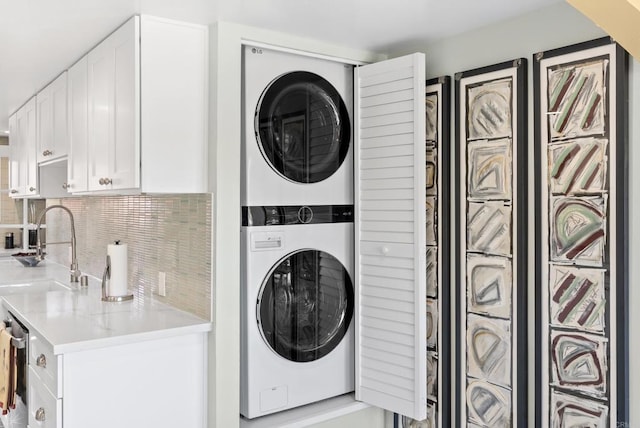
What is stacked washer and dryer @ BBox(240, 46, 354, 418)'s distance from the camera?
2.42 m

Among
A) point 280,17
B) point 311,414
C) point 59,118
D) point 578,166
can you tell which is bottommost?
point 311,414

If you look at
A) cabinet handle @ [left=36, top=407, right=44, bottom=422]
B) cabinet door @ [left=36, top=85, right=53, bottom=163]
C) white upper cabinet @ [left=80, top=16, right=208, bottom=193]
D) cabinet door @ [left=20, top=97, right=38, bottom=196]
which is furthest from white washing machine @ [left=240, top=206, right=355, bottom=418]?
cabinet door @ [left=20, top=97, right=38, bottom=196]

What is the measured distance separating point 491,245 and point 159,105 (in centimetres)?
151

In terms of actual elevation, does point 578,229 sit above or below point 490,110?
below

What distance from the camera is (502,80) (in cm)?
227

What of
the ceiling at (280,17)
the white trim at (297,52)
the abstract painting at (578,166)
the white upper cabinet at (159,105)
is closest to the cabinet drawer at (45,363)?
the white upper cabinet at (159,105)

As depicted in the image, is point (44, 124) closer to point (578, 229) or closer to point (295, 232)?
point (295, 232)

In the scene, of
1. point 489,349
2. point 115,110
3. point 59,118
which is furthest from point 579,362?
point 59,118

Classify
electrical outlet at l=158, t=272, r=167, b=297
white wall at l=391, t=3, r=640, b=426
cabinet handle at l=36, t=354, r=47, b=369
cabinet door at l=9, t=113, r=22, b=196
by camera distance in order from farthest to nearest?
1. cabinet door at l=9, t=113, r=22, b=196
2. electrical outlet at l=158, t=272, r=167, b=297
3. cabinet handle at l=36, t=354, r=47, b=369
4. white wall at l=391, t=3, r=640, b=426

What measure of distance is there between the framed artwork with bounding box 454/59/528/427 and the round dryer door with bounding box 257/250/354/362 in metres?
0.58

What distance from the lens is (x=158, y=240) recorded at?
289 cm

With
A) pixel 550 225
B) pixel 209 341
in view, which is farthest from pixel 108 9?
pixel 550 225

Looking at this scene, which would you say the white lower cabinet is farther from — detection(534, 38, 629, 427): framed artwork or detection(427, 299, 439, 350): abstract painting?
detection(534, 38, 629, 427): framed artwork

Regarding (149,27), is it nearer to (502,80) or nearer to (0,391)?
(502,80)
